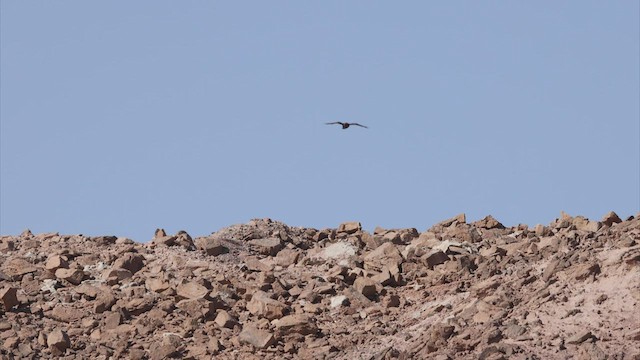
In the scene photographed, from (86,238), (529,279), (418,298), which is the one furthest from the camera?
(86,238)

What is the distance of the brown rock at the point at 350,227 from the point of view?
36406mm

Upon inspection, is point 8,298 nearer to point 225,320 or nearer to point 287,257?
point 225,320

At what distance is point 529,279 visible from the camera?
2986 centimetres

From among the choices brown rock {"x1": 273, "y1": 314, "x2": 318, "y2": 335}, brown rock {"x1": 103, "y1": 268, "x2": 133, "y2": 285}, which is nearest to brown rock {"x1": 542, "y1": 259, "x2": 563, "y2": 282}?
brown rock {"x1": 273, "y1": 314, "x2": 318, "y2": 335}

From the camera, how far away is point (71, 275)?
109ft

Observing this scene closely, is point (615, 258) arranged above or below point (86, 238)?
below

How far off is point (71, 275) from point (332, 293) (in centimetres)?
527

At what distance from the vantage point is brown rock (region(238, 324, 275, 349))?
30062 millimetres

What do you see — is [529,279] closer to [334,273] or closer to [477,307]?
[477,307]

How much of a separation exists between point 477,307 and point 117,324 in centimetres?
690

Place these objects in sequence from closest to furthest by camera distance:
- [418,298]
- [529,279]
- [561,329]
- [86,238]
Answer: [561,329]
[529,279]
[418,298]
[86,238]

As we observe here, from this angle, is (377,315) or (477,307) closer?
Result: (477,307)

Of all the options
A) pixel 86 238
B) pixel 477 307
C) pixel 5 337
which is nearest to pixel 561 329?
pixel 477 307

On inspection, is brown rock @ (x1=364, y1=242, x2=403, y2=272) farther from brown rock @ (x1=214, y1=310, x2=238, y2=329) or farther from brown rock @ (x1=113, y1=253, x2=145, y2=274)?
brown rock @ (x1=113, y1=253, x2=145, y2=274)
